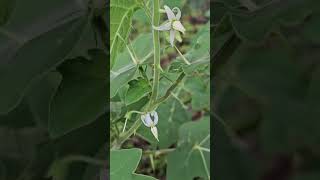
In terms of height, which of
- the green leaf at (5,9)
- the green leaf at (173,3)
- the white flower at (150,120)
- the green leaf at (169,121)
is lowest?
the green leaf at (169,121)

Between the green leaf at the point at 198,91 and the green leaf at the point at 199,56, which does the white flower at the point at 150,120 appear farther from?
the green leaf at the point at 198,91

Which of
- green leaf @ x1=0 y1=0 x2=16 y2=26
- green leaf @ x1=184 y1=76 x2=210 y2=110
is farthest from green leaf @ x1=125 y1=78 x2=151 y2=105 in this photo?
green leaf @ x1=184 y1=76 x2=210 y2=110

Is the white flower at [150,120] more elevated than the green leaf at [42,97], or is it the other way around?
the green leaf at [42,97]

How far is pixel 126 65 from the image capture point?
607mm

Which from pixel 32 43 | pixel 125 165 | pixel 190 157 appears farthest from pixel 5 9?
pixel 190 157

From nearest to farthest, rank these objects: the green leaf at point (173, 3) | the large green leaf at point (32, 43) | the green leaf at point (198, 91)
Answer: the large green leaf at point (32, 43) < the green leaf at point (173, 3) < the green leaf at point (198, 91)

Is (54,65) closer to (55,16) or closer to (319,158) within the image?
(55,16)

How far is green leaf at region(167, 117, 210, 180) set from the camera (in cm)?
71

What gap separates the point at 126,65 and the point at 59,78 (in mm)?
84

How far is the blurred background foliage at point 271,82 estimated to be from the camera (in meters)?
0.47

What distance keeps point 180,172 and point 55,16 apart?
296mm

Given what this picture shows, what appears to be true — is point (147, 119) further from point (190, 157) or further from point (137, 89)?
point (190, 157)

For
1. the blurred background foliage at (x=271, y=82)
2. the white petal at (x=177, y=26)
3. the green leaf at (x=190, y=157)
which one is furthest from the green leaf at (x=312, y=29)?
the green leaf at (x=190, y=157)

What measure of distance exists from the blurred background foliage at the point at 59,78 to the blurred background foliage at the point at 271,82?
0.10 meters
